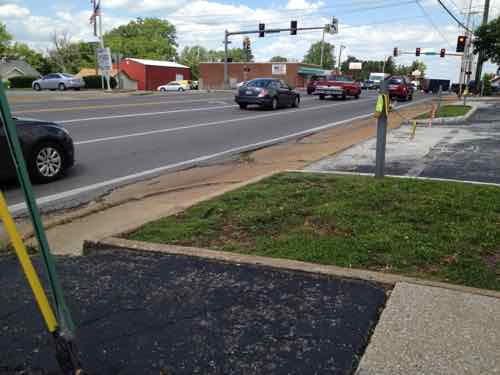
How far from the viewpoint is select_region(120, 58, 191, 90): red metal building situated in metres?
72.5

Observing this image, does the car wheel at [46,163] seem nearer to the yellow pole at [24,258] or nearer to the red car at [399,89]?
the yellow pole at [24,258]

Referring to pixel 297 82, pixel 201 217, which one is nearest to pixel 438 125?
pixel 201 217

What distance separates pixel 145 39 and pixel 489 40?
89558 mm

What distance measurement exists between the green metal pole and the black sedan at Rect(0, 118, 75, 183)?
5.36 metres

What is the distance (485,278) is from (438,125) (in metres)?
13.6

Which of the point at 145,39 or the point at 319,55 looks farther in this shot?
the point at 319,55

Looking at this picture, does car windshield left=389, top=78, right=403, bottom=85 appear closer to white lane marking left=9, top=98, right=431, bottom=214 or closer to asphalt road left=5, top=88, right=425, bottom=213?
asphalt road left=5, top=88, right=425, bottom=213

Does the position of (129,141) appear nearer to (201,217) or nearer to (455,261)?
(201,217)

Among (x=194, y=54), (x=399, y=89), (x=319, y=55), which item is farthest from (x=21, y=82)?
(x=319, y=55)

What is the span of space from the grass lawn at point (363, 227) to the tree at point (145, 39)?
356 feet

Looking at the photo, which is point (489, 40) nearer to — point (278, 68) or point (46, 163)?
point (46, 163)

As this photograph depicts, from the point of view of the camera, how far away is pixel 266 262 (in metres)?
3.98

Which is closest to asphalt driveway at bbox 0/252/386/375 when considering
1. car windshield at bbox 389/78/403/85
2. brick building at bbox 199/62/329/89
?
car windshield at bbox 389/78/403/85

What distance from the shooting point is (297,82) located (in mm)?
81438
